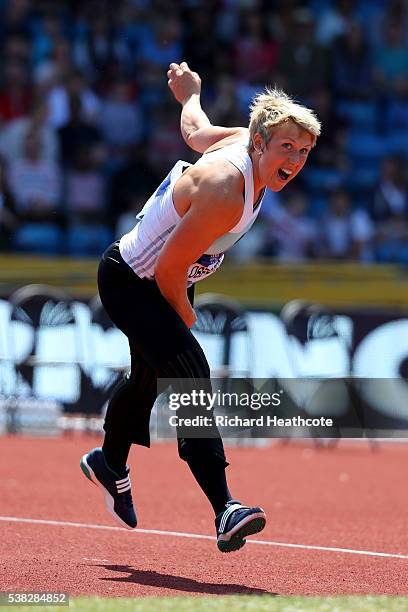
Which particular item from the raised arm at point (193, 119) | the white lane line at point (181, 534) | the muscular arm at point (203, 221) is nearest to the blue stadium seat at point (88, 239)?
the white lane line at point (181, 534)

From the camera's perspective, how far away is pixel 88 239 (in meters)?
15.1

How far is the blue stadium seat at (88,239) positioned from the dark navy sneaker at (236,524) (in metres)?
9.85

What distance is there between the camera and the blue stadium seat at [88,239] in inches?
595

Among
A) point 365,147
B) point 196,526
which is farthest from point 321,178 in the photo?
point 196,526

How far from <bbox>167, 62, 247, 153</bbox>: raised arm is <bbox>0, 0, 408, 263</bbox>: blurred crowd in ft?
26.1

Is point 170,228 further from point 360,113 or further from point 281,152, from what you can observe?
point 360,113

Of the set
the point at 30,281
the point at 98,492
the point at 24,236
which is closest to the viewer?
the point at 98,492

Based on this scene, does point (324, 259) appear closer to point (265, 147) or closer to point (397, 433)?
point (397, 433)

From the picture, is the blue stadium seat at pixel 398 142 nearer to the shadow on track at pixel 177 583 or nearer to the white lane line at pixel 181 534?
the white lane line at pixel 181 534

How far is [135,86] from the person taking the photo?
52.9 feet

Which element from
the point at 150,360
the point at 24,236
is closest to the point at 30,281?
the point at 24,236

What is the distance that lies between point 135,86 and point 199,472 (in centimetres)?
1114

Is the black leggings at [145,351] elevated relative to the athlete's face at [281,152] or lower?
lower

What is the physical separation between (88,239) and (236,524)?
395 inches
